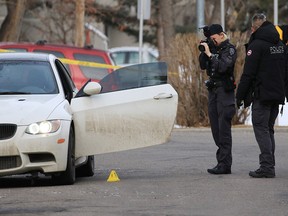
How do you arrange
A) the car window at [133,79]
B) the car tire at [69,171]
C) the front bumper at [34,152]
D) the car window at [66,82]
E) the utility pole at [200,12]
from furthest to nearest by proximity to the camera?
the utility pole at [200,12] < the car window at [66,82] < the car window at [133,79] < the car tire at [69,171] < the front bumper at [34,152]

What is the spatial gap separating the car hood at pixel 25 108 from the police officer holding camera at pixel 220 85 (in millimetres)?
2020

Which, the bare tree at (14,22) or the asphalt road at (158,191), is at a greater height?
the bare tree at (14,22)

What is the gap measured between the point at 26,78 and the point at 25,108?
3.63 feet

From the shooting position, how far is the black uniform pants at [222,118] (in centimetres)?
1341

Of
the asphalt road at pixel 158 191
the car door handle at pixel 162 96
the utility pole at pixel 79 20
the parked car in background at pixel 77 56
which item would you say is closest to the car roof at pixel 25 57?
the asphalt road at pixel 158 191

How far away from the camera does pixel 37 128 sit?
11875mm

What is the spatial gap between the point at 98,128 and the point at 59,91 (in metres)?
0.65

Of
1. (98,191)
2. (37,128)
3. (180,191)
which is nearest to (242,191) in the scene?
(180,191)

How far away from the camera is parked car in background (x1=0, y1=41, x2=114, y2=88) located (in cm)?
2427

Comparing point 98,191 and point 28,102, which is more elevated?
point 28,102

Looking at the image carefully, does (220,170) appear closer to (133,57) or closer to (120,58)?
(133,57)

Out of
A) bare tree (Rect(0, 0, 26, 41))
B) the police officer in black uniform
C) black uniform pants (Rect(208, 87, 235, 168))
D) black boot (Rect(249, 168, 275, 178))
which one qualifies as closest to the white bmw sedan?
black uniform pants (Rect(208, 87, 235, 168))

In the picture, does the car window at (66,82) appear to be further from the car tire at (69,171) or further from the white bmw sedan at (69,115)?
the car tire at (69,171)

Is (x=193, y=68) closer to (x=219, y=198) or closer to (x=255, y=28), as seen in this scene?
(x=255, y=28)
